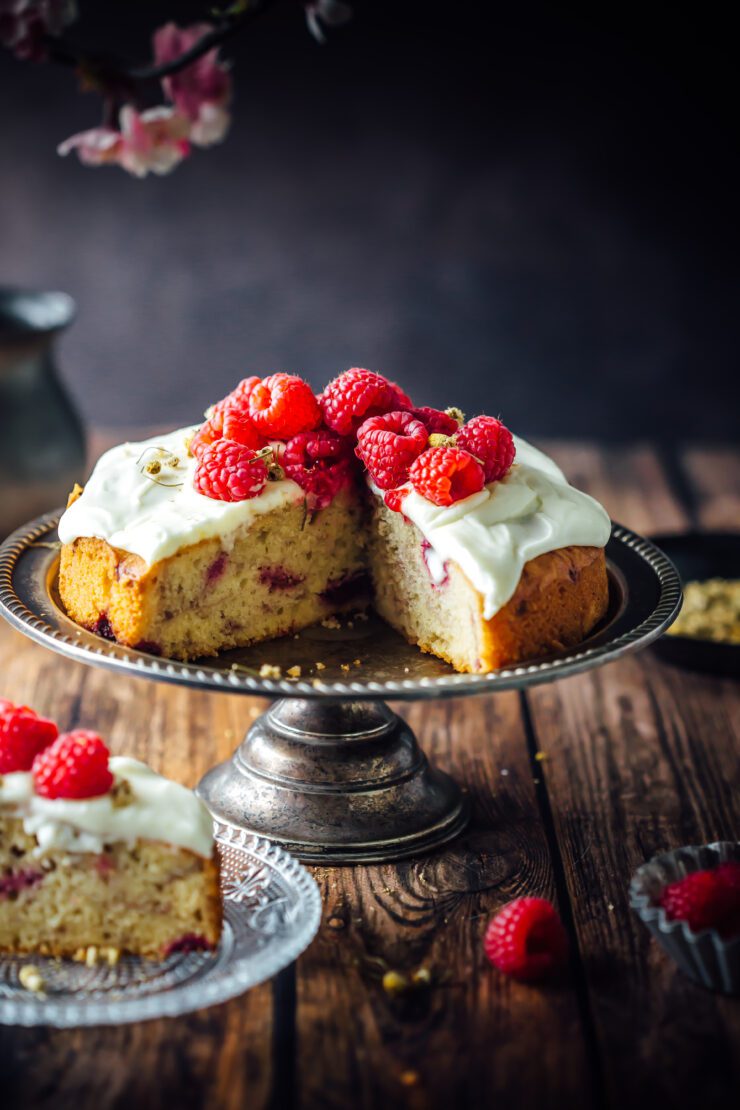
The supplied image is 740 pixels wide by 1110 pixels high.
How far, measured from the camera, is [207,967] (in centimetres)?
236

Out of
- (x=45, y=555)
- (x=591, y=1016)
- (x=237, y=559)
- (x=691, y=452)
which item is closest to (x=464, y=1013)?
(x=591, y=1016)

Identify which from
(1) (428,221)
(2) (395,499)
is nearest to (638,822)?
(2) (395,499)

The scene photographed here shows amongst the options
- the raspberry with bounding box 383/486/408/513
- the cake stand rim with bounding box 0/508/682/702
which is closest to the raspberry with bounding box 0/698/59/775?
the cake stand rim with bounding box 0/508/682/702

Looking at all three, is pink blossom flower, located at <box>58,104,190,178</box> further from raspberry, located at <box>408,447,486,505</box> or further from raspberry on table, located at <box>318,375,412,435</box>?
raspberry, located at <box>408,447,486,505</box>

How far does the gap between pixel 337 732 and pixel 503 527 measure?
24.2 inches

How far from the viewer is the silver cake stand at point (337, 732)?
2.78 m

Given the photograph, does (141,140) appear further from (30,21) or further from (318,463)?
(318,463)

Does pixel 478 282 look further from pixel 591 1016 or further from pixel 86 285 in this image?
pixel 591 1016

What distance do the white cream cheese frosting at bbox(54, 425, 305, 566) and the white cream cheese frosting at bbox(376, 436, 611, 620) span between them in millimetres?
347

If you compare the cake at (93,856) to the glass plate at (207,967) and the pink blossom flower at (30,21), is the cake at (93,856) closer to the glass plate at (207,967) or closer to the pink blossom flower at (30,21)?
the glass plate at (207,967)

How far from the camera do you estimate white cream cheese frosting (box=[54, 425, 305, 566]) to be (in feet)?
9.00

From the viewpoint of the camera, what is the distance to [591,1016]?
7.73 ft

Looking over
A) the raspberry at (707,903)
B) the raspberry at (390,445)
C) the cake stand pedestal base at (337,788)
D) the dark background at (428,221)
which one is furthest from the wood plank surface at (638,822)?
the dark background at (428,221)

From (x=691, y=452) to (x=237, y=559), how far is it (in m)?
3.18
